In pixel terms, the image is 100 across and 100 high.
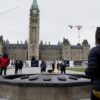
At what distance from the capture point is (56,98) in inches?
390

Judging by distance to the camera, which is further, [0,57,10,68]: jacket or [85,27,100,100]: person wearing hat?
[0,57,10,68]: jacket

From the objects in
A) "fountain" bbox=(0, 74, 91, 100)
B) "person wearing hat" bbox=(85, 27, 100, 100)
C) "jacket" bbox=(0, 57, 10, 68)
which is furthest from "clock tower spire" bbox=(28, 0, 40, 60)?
"person wearing hat" bbox=(85, 27, 100, 100)

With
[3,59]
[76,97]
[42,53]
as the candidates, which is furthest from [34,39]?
[76,97]

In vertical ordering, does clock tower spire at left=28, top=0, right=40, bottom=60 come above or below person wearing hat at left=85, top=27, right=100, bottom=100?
above

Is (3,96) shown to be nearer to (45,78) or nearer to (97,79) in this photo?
(45,78)

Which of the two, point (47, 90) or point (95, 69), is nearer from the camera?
point (95, 69)

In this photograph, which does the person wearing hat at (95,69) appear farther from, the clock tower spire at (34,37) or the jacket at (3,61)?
the clock tower spire at (34,37)

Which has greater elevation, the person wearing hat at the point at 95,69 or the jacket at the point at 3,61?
the jacket at the point at 3,61

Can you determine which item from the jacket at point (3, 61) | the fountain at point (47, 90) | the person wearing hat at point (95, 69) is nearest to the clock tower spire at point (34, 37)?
the jacket at point (3, 61)

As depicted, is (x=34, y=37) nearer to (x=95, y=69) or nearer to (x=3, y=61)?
(x=3, y=61)

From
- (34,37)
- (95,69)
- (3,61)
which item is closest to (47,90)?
(95,69)

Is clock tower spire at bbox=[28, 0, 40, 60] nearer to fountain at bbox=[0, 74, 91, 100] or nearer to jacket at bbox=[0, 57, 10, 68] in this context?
jacket at bbox=[0, 57, 10, 68]

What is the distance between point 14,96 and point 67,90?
5.57ft

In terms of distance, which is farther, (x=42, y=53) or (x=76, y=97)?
(x=42, y=53)
